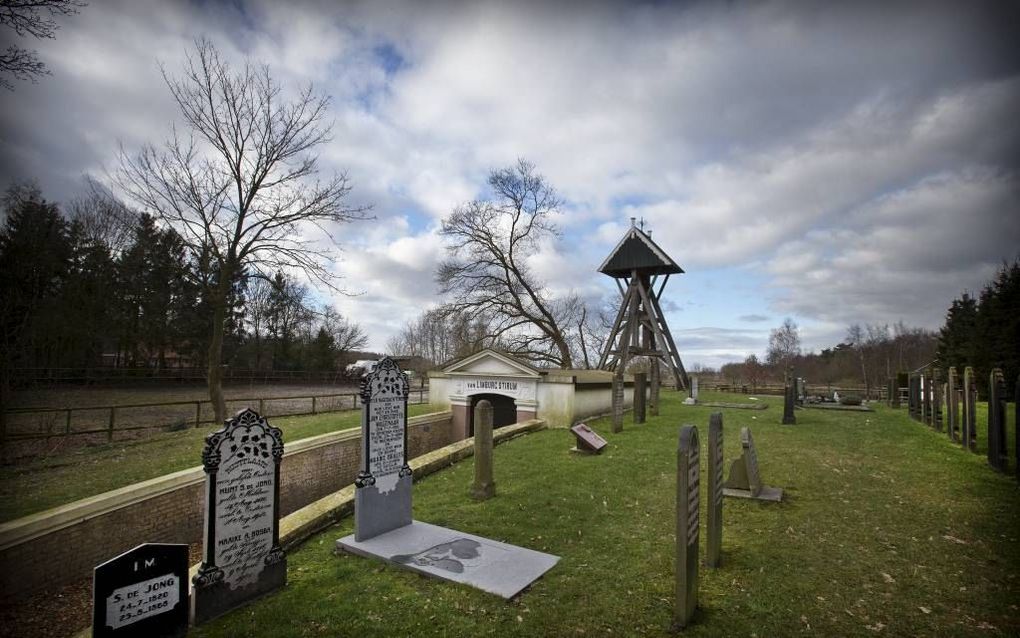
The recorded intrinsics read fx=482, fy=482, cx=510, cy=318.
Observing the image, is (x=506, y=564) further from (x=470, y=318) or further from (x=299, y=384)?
(x=299, y=384)

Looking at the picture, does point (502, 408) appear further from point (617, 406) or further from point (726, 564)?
point (726, 564)

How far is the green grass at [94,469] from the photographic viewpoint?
30.1 feet

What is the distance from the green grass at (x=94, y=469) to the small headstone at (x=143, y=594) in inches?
240

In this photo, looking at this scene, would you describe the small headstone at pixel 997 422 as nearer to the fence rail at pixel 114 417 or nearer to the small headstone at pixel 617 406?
the small headstone at pixel 617 406

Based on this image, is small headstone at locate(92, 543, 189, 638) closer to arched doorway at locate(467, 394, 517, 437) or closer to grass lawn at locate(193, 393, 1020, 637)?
grass lawn at locate(193, 393, 1020, 637)

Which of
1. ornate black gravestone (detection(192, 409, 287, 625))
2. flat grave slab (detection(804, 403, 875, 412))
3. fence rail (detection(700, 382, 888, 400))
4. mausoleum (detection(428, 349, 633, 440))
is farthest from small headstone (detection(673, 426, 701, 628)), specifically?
fence rail (detection(700, 382, 888, 400))

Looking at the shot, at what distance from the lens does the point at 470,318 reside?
27688mm

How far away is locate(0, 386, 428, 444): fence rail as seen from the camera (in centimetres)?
1352

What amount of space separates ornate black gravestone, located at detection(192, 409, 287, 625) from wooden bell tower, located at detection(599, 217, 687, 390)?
23.6 meters

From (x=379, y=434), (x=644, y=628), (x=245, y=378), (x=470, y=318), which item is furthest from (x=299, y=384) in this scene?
(x=644, y=628)

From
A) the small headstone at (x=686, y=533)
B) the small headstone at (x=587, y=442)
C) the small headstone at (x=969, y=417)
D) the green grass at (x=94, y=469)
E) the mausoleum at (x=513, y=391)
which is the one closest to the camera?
the small headstone at (x=686, y=533)

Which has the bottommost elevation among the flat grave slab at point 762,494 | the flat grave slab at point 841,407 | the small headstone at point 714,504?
the flat grave slab at point 762,494

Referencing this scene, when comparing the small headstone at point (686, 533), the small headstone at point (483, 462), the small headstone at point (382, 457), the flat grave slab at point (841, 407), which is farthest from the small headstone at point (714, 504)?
the flat grave slab at point (841, 407)

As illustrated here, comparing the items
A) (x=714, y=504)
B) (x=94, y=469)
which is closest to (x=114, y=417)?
(x=94, y=469)
